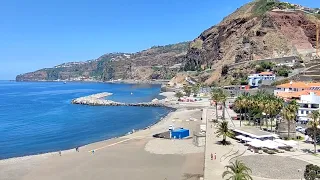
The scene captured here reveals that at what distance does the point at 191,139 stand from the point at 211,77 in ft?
355

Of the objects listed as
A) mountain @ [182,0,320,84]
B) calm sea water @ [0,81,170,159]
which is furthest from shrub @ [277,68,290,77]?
calm sea water @ [0,81,170,159]

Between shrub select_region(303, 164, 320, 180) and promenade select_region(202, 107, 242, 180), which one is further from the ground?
shrub select_region(303, 164, 320, 180)

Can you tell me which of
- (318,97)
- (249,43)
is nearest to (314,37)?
(249,43)

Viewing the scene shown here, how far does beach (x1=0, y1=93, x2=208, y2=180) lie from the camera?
41250 mm

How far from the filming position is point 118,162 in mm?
46781

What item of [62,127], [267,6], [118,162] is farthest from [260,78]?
[118,162]

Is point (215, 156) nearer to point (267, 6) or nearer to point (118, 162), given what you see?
point (118, 162)

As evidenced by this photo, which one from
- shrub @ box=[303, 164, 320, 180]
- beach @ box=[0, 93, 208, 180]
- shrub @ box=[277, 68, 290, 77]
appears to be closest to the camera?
shrub @ box=[303, 164, 320, 180]

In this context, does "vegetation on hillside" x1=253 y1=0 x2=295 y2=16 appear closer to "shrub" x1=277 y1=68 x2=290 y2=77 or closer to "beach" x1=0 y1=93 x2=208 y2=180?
"shrub" x1=277 y1=68 x2=290 y2=77

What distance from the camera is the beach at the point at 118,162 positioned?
41.2 metres

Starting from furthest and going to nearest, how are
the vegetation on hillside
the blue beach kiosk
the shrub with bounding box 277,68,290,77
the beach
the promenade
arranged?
the vegetation on hillside
the shrub with bounding box 277,68,290,77
the blue beach kiosk
the beach
the promenade

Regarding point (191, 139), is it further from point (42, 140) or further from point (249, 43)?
A: point (249, 43)

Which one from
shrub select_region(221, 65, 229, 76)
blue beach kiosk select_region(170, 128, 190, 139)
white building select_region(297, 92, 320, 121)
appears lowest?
blue beach kiosk select_region(170, 128, 190, 139)

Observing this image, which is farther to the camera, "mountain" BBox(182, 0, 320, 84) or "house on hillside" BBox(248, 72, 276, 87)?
"mountain" BBox(182, 0, 320, 84)
